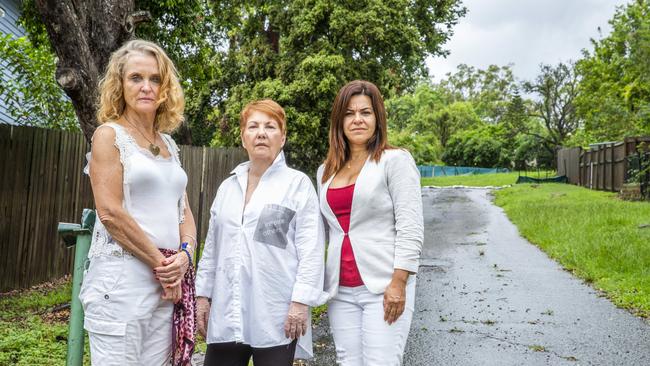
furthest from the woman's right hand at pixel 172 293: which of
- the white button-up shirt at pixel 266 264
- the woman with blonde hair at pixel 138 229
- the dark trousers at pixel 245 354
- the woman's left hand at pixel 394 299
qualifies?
the woman's left hand at pixel 394 299

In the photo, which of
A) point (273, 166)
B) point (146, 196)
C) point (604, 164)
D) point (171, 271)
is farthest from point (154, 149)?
point (604, 164)

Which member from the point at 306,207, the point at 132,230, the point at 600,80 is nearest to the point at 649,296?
the point at 306,207

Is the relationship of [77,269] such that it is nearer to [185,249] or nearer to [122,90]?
[185,249]

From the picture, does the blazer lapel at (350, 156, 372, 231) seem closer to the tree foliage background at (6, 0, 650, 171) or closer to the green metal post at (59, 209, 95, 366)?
the green metal post at (59, 209, 95, 366)

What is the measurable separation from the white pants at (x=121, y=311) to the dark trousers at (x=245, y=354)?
45 cm

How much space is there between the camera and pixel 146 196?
238cm

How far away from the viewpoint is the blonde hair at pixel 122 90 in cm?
251

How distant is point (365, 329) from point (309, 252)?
1.61 ft

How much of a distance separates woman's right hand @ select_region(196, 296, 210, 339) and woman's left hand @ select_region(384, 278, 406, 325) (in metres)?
0.90

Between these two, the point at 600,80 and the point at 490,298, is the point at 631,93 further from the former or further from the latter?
the point at 490,298

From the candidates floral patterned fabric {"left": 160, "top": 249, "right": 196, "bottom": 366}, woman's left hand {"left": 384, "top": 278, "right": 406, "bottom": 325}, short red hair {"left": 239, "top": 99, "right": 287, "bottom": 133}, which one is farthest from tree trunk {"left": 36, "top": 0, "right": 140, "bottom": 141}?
woman's left hand {"left": 384, "top": 278, "right": 406, "bottom": 325}

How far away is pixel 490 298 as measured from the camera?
746 centimetres

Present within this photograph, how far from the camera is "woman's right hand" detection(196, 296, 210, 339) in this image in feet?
9.35

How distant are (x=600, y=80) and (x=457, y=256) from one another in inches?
1364
